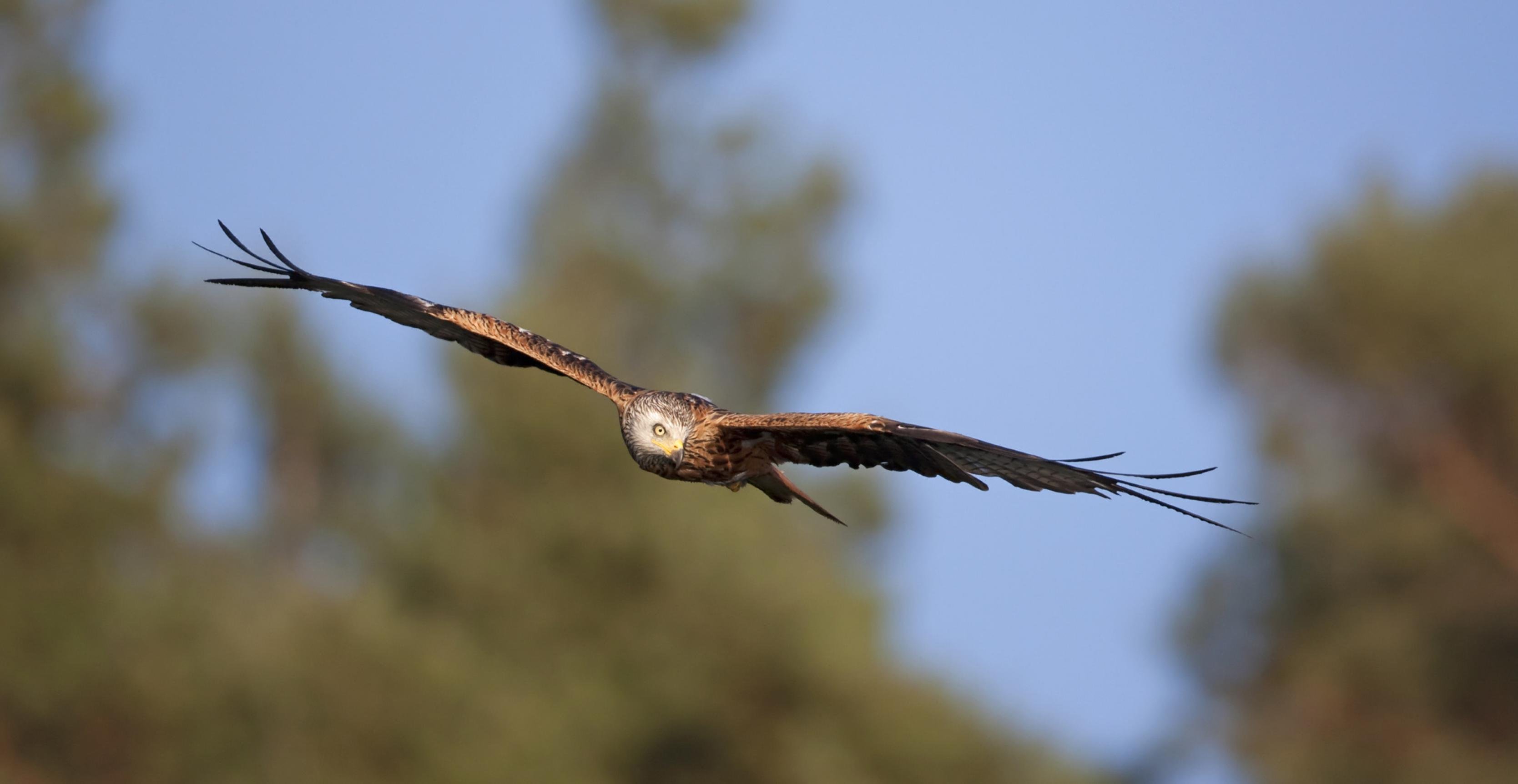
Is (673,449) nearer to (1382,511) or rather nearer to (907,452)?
(907,452)

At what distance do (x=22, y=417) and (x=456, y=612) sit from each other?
10.5m

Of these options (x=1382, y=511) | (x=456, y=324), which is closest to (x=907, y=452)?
(x=456, y=324)

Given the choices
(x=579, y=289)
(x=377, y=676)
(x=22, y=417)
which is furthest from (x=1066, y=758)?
(x=22, y=417)

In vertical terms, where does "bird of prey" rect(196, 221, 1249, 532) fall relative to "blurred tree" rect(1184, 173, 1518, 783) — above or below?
below

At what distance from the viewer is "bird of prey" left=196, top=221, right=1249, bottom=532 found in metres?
8.89

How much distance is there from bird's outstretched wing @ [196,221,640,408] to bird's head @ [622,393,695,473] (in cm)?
53

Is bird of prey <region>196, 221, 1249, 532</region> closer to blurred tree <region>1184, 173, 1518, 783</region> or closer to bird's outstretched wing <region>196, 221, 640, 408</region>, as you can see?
bird's outstretched wing <region>196, 221, 640, 408</region>

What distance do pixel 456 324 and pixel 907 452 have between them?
3.11 meters

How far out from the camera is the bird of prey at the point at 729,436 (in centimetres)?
889

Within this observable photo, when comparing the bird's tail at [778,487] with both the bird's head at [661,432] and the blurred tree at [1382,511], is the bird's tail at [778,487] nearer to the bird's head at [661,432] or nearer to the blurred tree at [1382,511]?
the bird's head at [661,432]

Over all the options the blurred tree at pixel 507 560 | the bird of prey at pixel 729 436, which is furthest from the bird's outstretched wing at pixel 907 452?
the blurred tree at pixel 507 560

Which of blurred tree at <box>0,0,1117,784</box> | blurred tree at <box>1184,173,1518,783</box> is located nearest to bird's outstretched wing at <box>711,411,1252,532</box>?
blurred tree at <box>0,0,1117,784</box>

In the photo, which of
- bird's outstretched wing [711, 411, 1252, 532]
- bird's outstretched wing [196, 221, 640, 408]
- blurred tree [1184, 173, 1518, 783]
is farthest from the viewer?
blurred tree [1184, 173, 1518, 783]

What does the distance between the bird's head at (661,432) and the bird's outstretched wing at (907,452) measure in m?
0.18
